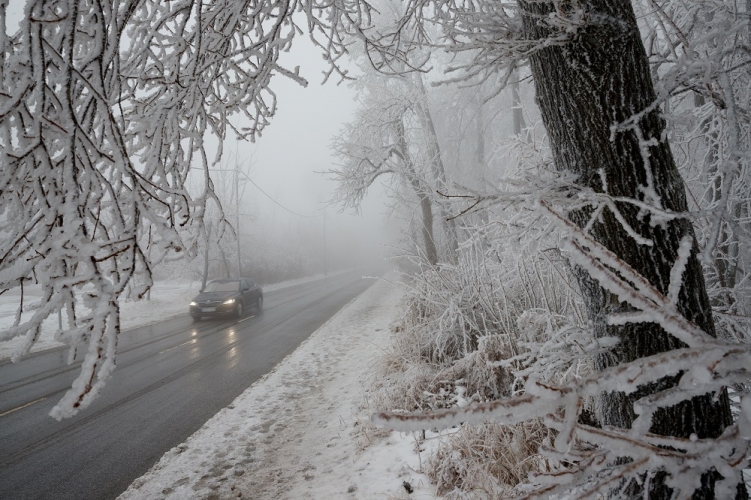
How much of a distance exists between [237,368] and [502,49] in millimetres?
6779

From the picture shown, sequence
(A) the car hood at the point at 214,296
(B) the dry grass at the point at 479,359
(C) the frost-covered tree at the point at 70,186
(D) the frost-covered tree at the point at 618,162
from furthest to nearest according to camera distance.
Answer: (A) the car hood at the point at 214,296, (B) the dry grass at the point at 479,359, (D) the frost-covered tree at the point at 618,162, (C) the frost-covered tree at the point at 70,186

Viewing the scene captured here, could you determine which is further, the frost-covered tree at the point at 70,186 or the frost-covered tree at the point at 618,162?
the frost-covered tree at the point at 618,162

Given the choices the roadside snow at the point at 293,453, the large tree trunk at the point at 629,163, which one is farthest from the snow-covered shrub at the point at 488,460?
the large tree trunk at the point at 629,163

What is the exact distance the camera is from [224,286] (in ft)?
44.0

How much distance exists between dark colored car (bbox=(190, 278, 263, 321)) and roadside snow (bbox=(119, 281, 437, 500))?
703 centimetres

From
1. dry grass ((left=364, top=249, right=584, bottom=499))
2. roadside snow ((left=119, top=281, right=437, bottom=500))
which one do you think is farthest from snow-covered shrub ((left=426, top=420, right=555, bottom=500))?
roadside snow ((left=119, top=281, right=437, bottom=500))

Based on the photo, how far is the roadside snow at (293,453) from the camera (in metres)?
3.12

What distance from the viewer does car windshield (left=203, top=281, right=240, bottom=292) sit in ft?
43.3

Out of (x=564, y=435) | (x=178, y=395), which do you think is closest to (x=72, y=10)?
(x=564, y=435)

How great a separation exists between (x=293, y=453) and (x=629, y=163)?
3.93m

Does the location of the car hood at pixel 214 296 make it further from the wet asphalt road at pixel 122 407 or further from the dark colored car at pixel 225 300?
the wet asphalt road at pixel 122 407

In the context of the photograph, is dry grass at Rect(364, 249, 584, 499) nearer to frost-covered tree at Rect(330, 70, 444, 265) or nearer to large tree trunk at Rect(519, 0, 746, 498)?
large tree trunk at Rect(519, 0, 746, 498)

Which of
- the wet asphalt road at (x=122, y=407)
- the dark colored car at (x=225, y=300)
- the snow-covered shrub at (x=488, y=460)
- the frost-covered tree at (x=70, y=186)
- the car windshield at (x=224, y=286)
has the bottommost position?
the snow-covered shrub at (x=488, y=460)

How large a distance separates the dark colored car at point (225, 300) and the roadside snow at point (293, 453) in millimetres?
7033
